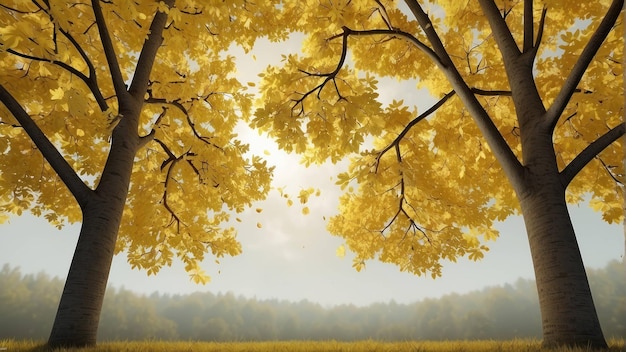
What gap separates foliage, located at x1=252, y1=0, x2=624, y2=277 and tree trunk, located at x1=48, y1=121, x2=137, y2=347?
2.11 m

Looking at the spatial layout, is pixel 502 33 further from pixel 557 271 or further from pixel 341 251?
pixel 341 251

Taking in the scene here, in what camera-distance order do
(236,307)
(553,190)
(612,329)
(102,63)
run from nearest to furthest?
1. (553,190)
2. (102,63)
3. (612,329)
4. (236,307)

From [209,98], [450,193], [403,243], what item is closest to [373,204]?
[403,243]

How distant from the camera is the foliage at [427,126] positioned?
5590 millimetres

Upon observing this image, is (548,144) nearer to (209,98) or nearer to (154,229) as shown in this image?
(209,98)

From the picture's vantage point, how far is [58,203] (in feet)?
22.4

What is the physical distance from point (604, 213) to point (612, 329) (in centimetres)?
10863

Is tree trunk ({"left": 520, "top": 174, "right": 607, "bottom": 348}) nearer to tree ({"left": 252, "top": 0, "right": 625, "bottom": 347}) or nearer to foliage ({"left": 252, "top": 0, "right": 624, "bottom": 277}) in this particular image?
tree ({"left": 252, "top": 0, "right": 625, "bottom": 347})

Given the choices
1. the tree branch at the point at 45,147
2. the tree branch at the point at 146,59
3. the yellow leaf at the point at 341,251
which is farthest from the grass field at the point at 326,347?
the tree branch at the point at 146,59

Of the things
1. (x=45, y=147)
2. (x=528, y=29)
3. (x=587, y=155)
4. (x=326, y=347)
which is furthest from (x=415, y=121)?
(x=45, y=147)

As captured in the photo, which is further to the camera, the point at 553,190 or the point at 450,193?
the point at 450,193

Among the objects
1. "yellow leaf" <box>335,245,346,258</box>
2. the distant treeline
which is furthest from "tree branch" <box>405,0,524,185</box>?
the distant treeline

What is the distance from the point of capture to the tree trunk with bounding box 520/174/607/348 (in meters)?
3.60

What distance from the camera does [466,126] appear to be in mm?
6320
